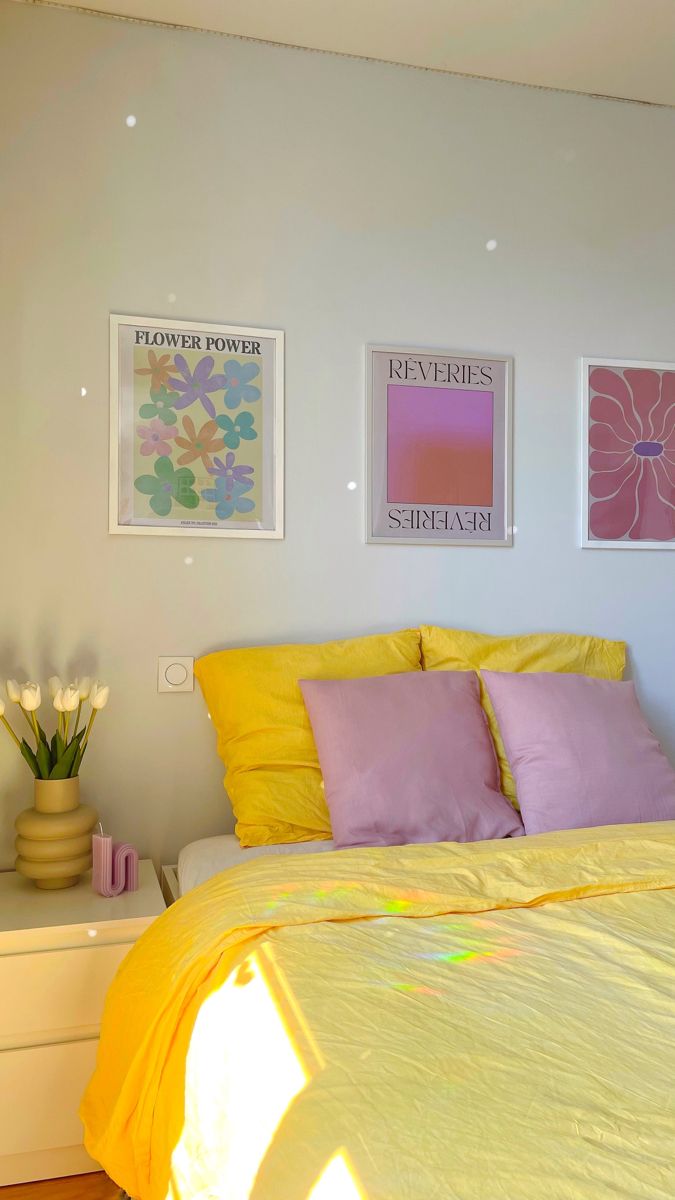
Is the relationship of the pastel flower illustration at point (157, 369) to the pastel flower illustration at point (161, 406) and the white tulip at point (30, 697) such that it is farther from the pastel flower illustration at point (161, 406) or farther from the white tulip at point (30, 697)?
the white tulip at point (30, 697)

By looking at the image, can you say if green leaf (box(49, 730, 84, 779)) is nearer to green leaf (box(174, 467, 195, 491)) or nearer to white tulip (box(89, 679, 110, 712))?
white tulip (box(89, 679, 110, 712))

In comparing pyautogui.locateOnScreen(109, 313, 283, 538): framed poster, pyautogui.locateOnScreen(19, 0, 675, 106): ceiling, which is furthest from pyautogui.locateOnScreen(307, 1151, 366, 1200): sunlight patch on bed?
pyautogui.locateOnScreen(19, 0, 675, 106): ceiling

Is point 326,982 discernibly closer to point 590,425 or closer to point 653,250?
point 590,425

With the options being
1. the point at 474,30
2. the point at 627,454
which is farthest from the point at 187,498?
the point at 474,30

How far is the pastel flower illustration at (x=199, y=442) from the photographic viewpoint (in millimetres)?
2348

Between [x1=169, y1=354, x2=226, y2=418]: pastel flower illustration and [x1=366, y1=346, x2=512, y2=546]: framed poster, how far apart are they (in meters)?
0.44

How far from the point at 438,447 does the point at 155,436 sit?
80 centimetres

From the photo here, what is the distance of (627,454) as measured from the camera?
273 centimetres

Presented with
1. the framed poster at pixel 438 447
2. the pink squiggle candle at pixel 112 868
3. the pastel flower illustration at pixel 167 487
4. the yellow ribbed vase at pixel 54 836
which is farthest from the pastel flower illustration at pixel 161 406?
the pink squiggle candle at pixel 112 868

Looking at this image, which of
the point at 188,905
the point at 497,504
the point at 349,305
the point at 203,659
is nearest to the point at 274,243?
the point at 349,305

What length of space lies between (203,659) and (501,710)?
30.2 inches

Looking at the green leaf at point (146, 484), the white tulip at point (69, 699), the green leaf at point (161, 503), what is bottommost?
the white tulip at point (69, 699)

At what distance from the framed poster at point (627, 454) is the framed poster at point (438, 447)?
268mm

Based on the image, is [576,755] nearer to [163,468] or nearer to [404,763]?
[404,763]
